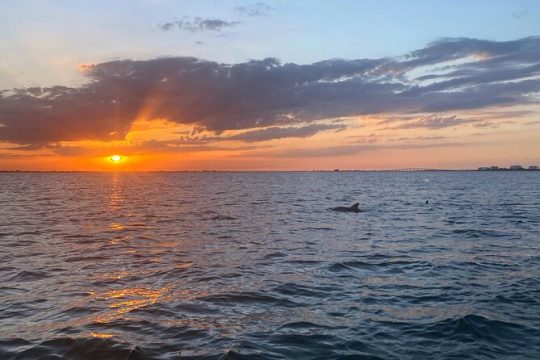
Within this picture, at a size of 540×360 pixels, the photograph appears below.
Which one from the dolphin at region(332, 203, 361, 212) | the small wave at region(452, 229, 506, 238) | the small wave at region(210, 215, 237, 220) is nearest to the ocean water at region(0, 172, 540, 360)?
the small wave at region(452, 229, 506, 238)

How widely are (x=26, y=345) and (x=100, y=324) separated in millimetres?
1874

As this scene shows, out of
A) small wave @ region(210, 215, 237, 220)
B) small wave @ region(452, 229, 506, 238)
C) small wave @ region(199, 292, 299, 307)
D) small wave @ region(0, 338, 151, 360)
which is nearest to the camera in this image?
small wave @ region(0, 338, 151, 360)

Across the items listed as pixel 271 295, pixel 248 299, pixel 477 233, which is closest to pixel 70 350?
pixel 248 299

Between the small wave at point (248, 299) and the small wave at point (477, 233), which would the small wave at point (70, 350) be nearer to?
the small wave at point (248, 299)

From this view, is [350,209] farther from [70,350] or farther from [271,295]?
[70,350]

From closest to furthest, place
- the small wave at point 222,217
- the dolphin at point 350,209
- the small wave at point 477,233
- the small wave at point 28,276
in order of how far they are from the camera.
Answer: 1. the small wave at point 28,276
2. the small wave at point 477,233
3. the small wave at point 222,217
4. the dolphin at point 350,209

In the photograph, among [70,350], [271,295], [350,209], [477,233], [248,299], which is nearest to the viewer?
[70,350]

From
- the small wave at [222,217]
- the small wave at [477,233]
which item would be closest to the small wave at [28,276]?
the small wave at [222,217]

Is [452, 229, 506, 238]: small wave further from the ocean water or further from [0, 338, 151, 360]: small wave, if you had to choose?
[0, 338, 151, 360]: small wave

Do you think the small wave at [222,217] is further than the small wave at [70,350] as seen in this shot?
Yes

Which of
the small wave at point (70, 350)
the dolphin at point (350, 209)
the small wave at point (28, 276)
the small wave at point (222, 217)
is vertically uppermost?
the small wave at point (70, 350)

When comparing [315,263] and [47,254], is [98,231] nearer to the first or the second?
[47,254]

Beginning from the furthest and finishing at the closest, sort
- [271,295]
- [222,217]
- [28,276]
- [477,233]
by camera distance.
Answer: [222,217]
[477,233]
[28,276]
[271,295]

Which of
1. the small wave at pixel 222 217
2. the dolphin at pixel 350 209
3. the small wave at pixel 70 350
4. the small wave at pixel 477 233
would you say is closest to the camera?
the small wave at pixel 70 350
